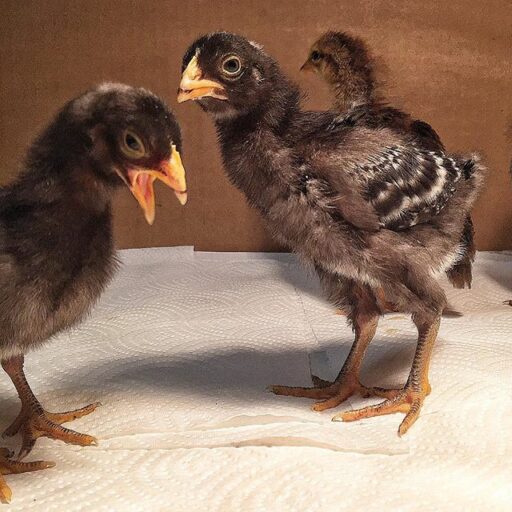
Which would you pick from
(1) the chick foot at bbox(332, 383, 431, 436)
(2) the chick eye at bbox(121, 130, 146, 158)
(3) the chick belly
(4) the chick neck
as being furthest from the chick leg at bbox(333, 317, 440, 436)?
(2) the chick eye at bbox(121, 130, 146, 158)

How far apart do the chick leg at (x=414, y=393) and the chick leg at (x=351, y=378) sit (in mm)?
78

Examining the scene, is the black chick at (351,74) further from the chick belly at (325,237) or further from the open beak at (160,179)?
the open beak at (160,179)

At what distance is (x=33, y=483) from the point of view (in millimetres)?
1014

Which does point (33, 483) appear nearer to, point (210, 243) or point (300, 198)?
point (300, 198)

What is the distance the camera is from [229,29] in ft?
6.58

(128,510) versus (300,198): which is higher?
(300,198)

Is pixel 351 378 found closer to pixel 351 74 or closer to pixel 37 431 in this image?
pixel 37 431

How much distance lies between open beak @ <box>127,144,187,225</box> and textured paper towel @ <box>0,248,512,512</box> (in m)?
0.40

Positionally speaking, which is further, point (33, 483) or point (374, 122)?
point (374, 122)

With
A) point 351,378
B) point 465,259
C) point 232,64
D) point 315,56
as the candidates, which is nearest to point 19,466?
point 351,378

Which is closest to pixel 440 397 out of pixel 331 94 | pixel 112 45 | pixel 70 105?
pixel 70 105

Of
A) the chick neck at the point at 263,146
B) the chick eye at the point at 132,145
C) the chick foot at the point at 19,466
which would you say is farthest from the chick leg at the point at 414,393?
the chick eye at the point at 132,145

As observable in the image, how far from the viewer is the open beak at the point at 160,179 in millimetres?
918

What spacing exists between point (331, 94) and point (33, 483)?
1323mm
